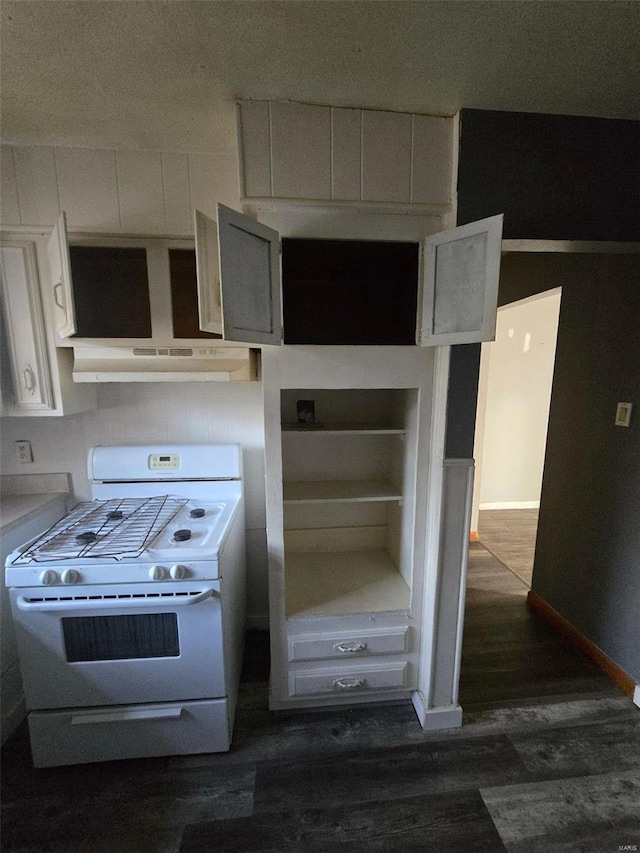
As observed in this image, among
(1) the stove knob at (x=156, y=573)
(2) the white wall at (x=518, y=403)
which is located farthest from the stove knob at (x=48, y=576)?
(2) the white wall at (x=518, y=403)

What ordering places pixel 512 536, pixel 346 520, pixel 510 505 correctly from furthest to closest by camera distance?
pixel 510 505 < pixel 512 536 < pixel 346 520

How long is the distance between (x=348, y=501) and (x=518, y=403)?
3.04 metres

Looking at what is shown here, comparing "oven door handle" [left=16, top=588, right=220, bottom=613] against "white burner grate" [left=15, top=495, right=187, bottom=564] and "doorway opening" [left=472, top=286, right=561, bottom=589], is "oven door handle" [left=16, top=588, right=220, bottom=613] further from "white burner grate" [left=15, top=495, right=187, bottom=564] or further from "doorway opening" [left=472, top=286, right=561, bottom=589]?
"doorway opening" [left=472, top=286, right=561, bottom=589]

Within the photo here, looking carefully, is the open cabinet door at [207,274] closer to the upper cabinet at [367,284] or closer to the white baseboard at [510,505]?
the upper cabinet at [367,284]

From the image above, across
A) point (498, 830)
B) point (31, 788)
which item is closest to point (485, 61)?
point (498, 830)

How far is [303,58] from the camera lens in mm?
A: 1054

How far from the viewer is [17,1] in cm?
88

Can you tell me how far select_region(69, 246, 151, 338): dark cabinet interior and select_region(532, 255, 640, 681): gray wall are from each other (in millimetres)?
2255

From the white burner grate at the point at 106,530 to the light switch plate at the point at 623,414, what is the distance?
7.24ft

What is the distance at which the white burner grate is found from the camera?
4.20 feet

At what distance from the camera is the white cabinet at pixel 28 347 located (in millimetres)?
1477

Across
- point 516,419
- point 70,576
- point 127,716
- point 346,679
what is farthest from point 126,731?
point 516,419


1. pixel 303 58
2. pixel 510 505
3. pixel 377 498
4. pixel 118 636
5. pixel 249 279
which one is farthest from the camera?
pixel 510 505

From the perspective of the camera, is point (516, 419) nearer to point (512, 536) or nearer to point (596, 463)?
point (512, 536)
